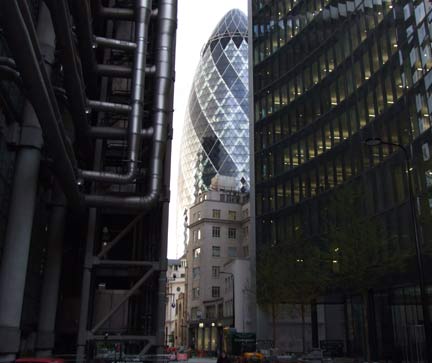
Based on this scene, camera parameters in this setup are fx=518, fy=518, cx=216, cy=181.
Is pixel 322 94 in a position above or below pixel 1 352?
above

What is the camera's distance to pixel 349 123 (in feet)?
152

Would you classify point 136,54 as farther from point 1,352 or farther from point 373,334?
point 373,334

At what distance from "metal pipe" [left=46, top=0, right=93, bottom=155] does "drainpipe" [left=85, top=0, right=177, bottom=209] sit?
4362mm

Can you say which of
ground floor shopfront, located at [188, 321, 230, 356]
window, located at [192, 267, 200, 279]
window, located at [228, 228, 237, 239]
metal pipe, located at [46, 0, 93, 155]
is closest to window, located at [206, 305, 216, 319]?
ground floor shopfront, located at [188, 321, 230, 356]

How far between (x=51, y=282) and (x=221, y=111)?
13531cm

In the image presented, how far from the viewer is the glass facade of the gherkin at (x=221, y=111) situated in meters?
158

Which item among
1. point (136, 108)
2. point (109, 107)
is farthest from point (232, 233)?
point (136, 108)

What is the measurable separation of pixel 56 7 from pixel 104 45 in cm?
1322

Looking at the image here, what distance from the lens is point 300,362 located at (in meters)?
31.3

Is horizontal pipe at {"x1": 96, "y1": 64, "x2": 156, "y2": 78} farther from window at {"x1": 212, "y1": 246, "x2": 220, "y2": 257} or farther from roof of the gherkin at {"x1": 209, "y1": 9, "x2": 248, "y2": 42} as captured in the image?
roof of the gherkin at {"x1": 209, "y1": 9, "x2": 248, "y2": 42}

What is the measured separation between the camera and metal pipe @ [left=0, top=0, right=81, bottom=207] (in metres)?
13.8

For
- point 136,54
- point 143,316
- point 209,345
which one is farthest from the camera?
point 209,345

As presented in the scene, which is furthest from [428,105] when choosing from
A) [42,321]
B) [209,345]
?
[209,345]

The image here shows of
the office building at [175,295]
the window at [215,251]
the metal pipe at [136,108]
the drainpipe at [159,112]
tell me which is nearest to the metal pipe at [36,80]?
the metal pipe at [136,108]
